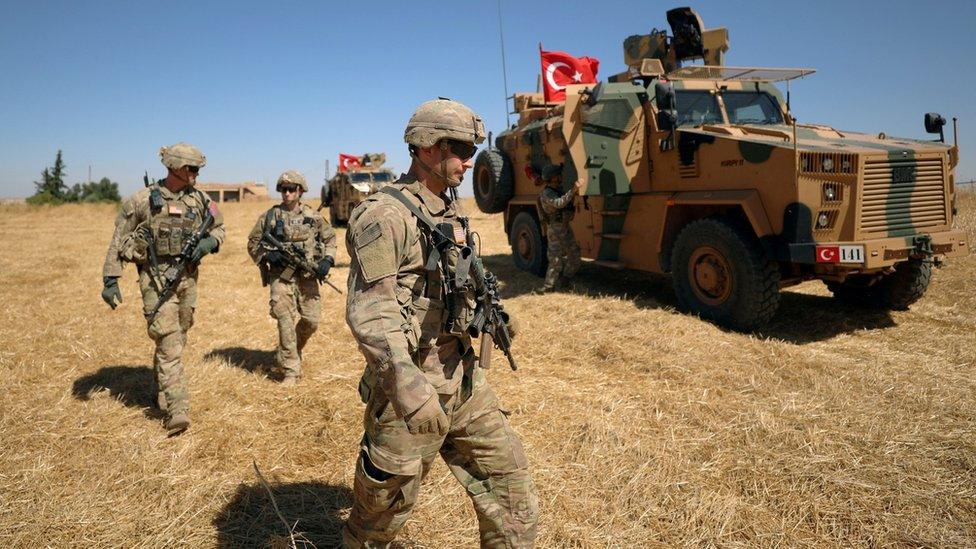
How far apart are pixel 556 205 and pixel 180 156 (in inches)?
164

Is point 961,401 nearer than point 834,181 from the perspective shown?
Yes

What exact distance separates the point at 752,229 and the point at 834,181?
2.73ft

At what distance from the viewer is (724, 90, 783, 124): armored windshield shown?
6785 millimetres

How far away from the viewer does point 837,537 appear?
2859 mm

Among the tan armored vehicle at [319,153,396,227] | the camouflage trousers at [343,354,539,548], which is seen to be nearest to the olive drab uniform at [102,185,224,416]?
the camouflage trousers at [343,354,539,548]

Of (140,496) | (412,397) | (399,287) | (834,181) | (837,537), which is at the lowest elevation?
(837,537)

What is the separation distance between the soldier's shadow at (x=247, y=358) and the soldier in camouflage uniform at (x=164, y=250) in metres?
1.13

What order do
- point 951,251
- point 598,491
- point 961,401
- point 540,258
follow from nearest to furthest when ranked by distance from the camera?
1. point 598,491
2. point 961,401
3. point 951,251
4. point 540,258

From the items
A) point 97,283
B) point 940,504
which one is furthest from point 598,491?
point 97,283

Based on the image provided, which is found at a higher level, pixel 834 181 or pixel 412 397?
pixel 834 181

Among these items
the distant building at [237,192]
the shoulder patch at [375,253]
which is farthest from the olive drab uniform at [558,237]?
→ the distant building at [237,192]

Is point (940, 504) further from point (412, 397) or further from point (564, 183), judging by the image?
point (564, 183)

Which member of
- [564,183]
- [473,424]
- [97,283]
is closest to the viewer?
[473,424]

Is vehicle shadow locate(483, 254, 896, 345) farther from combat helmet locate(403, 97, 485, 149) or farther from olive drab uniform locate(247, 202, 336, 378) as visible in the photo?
combat helmet locate(403, 97, 485, 149)
